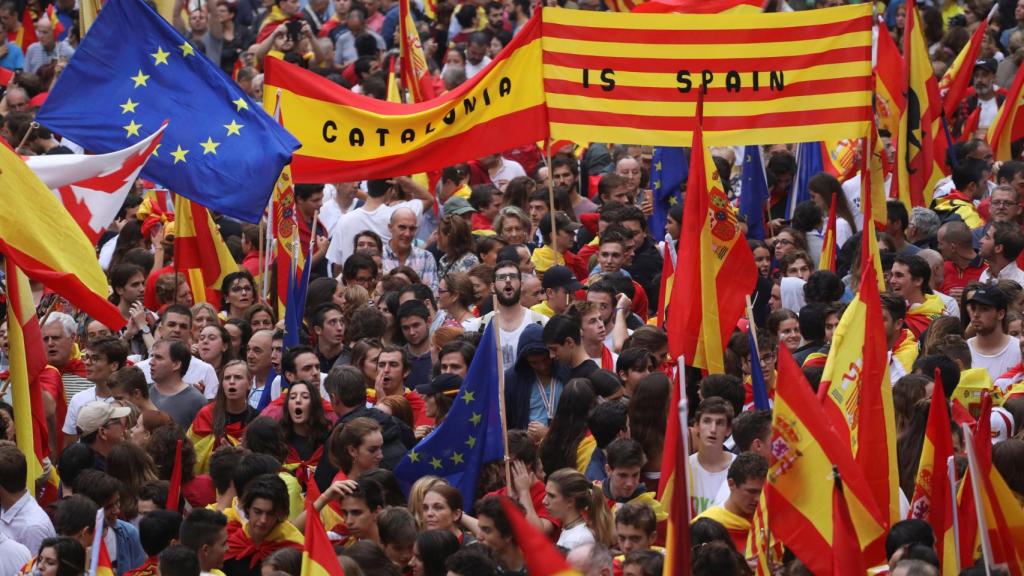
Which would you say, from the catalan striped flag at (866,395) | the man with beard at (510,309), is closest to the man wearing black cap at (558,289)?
the man with beard at (510,309)

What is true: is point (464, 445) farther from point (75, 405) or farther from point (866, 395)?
point (75, 405)

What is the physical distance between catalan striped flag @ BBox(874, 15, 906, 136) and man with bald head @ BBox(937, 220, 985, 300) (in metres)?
2.28

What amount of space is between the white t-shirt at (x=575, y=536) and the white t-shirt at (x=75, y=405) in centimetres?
318

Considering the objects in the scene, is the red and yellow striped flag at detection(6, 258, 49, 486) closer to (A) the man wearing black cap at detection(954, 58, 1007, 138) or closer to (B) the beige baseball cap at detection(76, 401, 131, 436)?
(B) the beige baseball cap at detection(76, 401, 131, 436)

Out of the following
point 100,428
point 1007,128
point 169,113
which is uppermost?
point 169,113

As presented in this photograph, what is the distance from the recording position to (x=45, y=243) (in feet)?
32.7

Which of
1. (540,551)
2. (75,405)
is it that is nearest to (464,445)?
(75,405)

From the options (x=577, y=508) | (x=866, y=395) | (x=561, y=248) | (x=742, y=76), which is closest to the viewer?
(x=577, y=508)

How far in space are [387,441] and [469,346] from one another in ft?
3.56

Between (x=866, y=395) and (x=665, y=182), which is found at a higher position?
(x=866, y=395)

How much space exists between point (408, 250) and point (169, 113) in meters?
2.74

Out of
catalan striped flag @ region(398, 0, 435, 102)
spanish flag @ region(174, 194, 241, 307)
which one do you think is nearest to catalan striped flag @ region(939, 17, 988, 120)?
catalan striped flag @ region(398, 0, 435, 102)

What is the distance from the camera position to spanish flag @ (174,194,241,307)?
13422 mm

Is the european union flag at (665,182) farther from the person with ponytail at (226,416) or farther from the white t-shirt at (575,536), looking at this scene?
the white t-shirt at (575,536)
